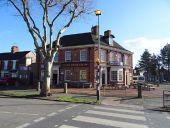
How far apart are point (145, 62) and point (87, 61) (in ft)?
225

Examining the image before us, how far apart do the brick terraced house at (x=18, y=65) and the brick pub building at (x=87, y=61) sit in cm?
673

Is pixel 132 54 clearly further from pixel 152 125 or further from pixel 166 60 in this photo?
pixel 166 60

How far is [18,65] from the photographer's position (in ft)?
175

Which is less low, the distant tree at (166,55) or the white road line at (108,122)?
the distant tree at (166,55)

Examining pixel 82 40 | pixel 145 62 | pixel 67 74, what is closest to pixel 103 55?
A: pixel 82 40

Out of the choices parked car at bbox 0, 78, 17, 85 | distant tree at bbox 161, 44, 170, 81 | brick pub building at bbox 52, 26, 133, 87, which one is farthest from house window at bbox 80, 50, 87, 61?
distant tree at bbox 161, 44, 170, 81

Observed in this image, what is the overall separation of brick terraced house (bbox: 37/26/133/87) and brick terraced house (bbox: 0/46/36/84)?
3.43m

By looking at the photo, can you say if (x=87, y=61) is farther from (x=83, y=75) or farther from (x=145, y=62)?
(x=145, y=62)

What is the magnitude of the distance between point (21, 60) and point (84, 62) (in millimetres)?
17915

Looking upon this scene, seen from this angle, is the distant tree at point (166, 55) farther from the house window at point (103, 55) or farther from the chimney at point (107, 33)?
the house window at point (103, 55)

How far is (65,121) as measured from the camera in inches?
438

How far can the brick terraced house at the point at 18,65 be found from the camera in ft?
161

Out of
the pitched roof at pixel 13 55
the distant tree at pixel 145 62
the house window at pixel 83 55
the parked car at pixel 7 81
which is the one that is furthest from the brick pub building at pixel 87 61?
the distant tree at pixel 145 62

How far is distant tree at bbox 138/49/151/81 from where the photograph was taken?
102 meters
